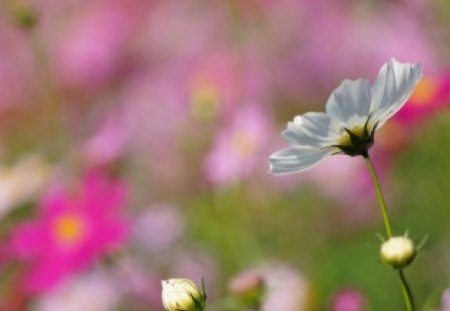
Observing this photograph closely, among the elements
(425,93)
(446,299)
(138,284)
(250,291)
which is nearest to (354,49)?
(425,93)

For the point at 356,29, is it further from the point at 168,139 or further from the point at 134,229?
the point at 134,229

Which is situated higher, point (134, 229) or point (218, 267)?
point (134, 229)

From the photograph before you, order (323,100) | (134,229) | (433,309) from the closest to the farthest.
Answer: (433,309), (134,229), (323,100)

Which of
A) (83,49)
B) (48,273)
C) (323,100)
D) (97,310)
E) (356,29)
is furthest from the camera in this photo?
(83,49)

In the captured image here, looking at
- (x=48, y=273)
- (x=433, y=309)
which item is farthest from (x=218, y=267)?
(x=433, y=309)

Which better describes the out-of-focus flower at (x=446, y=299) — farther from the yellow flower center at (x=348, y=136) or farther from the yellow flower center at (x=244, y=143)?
the yellow flower center at (x=244, y=143)

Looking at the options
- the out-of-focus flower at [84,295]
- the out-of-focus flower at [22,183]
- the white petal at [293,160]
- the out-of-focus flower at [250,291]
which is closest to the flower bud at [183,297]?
the white petal at [293,160]

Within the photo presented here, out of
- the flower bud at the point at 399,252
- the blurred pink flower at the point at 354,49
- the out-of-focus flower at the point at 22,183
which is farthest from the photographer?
the blurred pink flower at the point at 354,49
